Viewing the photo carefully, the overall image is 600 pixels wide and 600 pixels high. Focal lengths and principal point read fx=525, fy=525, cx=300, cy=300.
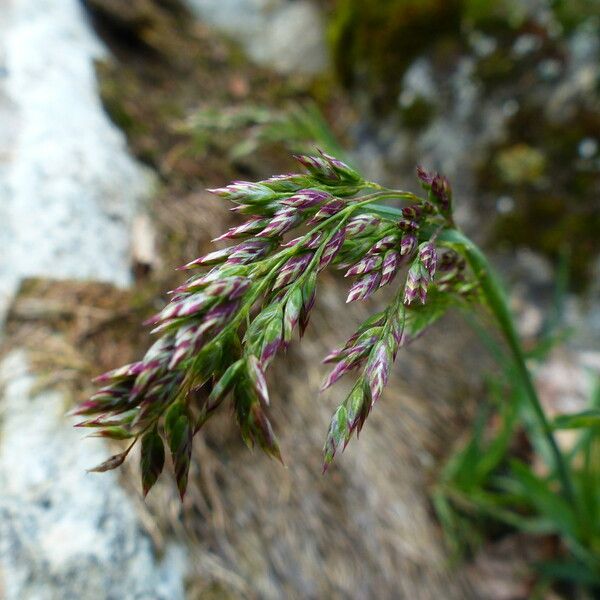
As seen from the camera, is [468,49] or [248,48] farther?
[248,48]

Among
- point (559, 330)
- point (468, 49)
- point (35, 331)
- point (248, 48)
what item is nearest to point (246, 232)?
point (35, 331)

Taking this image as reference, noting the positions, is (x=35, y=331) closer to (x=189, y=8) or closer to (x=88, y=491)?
(x=88, y=491)

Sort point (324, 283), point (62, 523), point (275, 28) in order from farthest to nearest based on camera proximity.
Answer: point (275, 28) < point (324, 283) < point (62, 523)

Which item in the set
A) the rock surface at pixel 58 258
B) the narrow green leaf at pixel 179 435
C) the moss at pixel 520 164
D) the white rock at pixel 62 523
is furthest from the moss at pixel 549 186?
the narrow green leaf at pixel 179 435

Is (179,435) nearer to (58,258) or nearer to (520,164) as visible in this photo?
(58,258)

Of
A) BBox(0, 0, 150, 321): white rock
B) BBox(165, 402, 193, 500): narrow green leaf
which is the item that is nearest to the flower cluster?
BBox(165, 402, 193, 500): narrow green leaf

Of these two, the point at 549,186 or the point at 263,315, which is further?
the point at 549,186

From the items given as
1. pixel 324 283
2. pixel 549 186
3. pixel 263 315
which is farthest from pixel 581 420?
pixel 549 186

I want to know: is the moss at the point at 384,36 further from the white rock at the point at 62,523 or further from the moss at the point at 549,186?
the white rock at the point at 62,523
